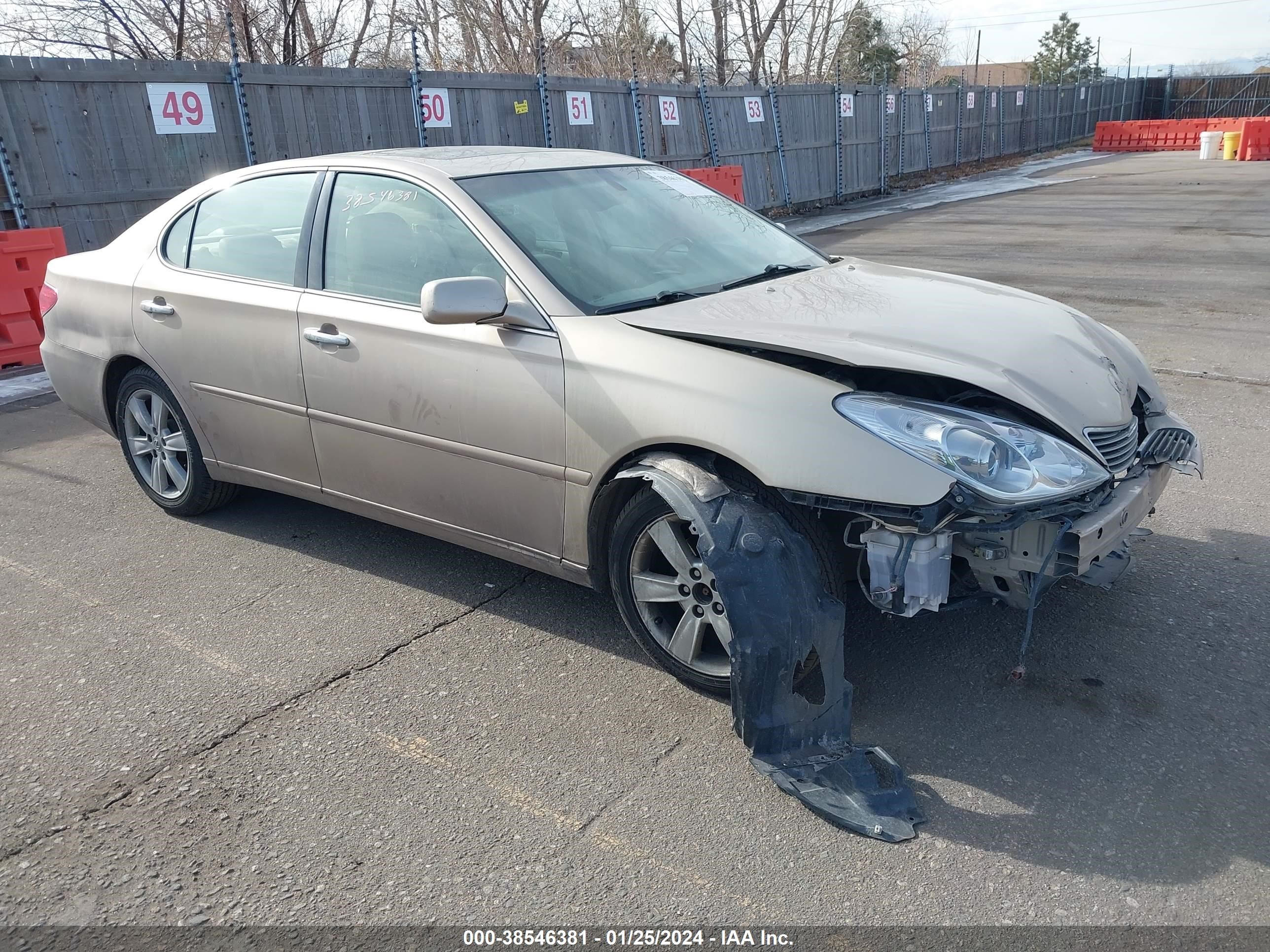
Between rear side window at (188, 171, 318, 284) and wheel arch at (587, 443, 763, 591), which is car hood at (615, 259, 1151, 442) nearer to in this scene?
Answer: wheel arch at (587, 443, 763, 591)

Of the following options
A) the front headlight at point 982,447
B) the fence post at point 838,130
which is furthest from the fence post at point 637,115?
the front headlight at point 982,447

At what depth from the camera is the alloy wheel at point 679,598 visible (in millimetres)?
→ 3213

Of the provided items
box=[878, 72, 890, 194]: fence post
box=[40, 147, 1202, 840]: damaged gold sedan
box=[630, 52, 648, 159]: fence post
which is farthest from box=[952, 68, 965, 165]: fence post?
box=[40, 147, 1202, 840]: damaged gold sedan

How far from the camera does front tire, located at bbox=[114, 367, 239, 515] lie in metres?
4.84

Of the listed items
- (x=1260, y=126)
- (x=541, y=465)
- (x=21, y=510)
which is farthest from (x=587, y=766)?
(x=1260, y=126)

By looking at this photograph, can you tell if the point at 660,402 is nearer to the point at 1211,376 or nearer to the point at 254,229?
the point at 254,229

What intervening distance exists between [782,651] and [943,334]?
A: 3.84ft

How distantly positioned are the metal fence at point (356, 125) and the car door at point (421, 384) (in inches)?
283

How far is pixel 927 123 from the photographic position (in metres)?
26.8

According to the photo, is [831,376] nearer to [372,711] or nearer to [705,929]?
[705,929]

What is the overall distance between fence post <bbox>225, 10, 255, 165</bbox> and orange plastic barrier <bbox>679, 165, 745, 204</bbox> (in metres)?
5.64

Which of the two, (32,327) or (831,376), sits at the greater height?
(831,376)

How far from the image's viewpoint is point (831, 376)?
3.08 metres

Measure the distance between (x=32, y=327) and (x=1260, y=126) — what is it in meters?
33.5
